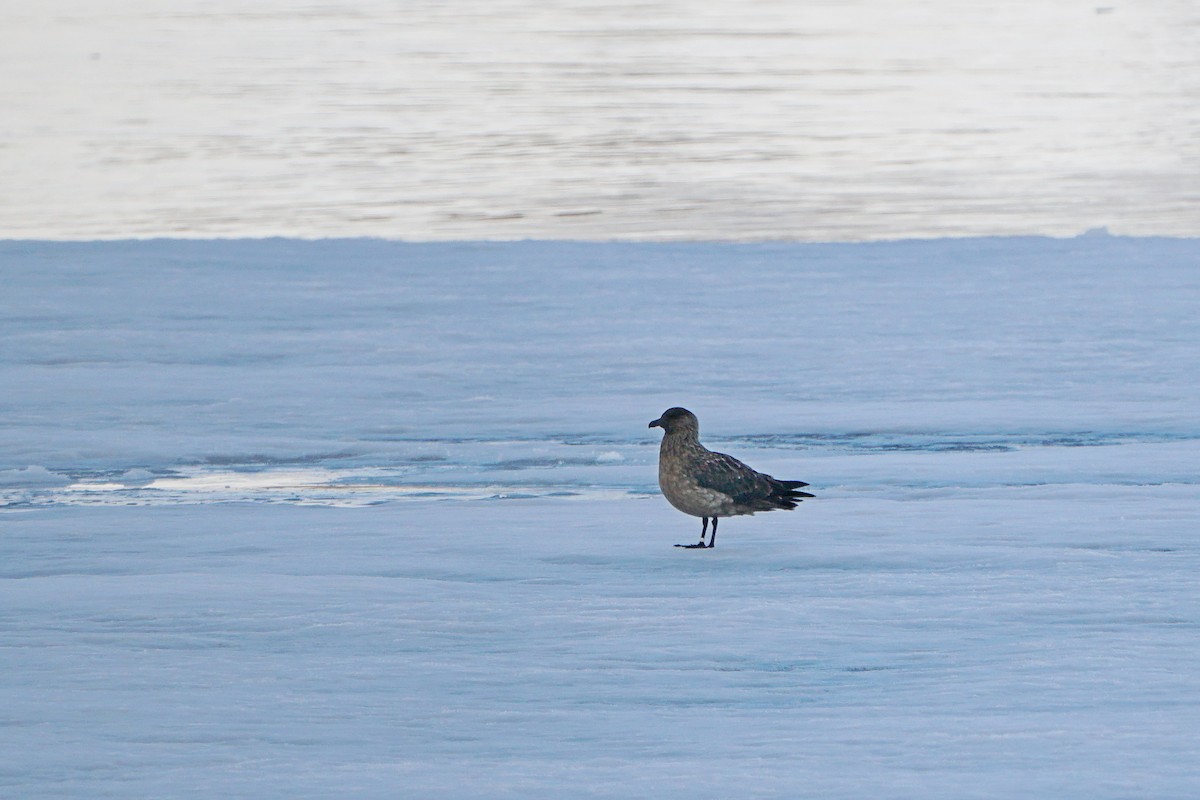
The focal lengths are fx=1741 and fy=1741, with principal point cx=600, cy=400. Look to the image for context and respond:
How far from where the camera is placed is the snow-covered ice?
10.2ft

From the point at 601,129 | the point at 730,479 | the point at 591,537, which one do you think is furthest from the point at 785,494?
the point at 601,129

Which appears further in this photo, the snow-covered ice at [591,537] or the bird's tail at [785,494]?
the bird's tail at [785,494]

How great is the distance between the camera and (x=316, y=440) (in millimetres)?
6395

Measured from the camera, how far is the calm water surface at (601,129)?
13.2 metres

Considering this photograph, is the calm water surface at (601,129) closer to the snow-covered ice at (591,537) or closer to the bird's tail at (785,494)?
the snow-covered ice at (591,537)

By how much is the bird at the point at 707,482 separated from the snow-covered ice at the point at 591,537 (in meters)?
0.13

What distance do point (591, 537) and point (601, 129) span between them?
13760 millimetres

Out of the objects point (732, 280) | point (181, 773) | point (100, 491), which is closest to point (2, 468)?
point (100, 491)

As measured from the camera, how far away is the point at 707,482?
15.1 feet

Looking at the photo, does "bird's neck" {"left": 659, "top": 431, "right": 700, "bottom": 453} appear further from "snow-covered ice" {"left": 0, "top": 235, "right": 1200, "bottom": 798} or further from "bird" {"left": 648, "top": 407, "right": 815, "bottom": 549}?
"snow-covered ice" {"left": 0, "top": 235, "right": 1200, "bottom": 798}

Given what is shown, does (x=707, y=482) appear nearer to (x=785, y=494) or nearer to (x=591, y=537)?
(x=785, y=494)

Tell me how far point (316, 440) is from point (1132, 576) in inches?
125

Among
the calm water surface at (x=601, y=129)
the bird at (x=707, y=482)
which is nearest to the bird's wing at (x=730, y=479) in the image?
the bird at (x=707, y=482)

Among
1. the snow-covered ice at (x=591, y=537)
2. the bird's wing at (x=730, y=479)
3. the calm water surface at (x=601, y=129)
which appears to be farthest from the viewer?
the calm water surface at (x=601, y=129)
